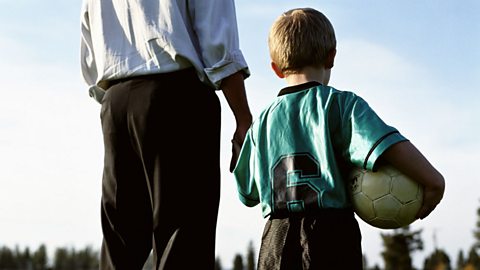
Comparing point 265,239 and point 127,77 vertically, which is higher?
point 127,77

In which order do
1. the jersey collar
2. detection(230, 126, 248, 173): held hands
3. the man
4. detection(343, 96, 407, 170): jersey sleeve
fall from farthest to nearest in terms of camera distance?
1. detection(230, 126, 248, 173): held hands
2. the jersey collar
3. the man
4. detection(343, 96, 407, 170): jersey sleeve

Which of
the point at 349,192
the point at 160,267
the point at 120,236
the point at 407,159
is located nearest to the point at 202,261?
the point at 160,267

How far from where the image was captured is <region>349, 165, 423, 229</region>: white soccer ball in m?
3.47

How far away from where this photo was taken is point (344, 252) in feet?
11.4

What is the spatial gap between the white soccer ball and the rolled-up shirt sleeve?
28.1 inches

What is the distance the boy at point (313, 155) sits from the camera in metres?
3.45

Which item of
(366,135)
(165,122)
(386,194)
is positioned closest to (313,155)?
(366,135)

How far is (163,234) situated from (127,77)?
2.35ft

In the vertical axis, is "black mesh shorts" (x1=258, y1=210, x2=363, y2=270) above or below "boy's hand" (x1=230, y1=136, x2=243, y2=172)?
below

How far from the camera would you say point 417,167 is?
11.2 ft

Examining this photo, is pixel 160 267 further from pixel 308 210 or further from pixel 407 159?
pixel 407 159

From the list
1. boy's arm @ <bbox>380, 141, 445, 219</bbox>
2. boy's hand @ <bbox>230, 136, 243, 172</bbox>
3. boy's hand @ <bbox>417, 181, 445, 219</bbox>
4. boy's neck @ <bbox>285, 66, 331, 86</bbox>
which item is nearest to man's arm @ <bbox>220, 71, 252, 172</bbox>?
boy's hand @ <bbox>230, 136, 243, 172</bbox>

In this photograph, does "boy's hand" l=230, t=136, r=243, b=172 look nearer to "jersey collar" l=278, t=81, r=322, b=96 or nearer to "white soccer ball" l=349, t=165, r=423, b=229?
"jersey collar" l=278, t=81, r=322, b=96

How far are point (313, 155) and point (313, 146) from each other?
39 mm
